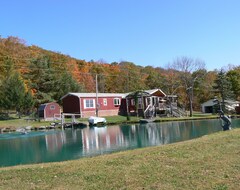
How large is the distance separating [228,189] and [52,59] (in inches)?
2149

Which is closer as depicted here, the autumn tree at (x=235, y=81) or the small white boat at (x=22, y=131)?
the small white boat at (x=22, y=131)

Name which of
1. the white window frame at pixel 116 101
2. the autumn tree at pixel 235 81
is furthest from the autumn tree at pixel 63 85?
the autumn tree at pixel 235 81

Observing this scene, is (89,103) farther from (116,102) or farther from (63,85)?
(63,85)

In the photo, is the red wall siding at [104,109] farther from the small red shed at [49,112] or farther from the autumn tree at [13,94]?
the autumn tree at [13,94]

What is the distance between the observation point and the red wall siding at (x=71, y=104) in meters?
44.6

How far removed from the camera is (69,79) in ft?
176

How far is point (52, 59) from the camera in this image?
190 feet

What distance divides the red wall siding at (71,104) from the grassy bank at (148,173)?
35.7 m

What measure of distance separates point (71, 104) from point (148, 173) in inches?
1532

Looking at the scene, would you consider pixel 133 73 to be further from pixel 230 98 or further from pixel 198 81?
pixel 230 98

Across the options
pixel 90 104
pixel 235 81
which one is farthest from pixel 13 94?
pixel 235 81

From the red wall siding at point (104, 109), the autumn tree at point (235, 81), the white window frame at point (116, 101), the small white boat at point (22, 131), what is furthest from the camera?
the autumn tree at point (235, 81)

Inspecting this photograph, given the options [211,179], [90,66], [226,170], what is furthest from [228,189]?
[90,66]

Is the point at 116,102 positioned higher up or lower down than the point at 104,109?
higher up
